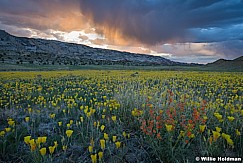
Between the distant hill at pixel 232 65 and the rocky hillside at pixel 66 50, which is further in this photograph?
the rocky hillside at pixel 66 50

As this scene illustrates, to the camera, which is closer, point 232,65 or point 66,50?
point 232,65

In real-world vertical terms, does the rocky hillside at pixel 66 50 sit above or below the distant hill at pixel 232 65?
above

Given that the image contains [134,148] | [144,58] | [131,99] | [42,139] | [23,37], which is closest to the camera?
[42,139]

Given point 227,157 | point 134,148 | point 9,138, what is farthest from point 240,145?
point 9,138

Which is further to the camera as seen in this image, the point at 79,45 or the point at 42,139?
the point at 79,45

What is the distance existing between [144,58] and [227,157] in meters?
164

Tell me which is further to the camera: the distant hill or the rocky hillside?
the rocky hillside

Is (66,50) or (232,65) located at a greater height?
(66,50)

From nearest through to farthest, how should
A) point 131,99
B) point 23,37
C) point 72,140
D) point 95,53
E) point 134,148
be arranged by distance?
point 134,148
point 72,140
point 131,99
point 23,37
point 95,53

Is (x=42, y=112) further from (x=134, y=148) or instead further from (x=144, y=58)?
(x=144, y=58)

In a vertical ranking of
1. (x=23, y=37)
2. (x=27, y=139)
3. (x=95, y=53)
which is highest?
(x=23, y=37)

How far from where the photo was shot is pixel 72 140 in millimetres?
4047

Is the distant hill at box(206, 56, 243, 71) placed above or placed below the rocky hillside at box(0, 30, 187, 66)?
below

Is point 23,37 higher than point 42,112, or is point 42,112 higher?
point 23,37
